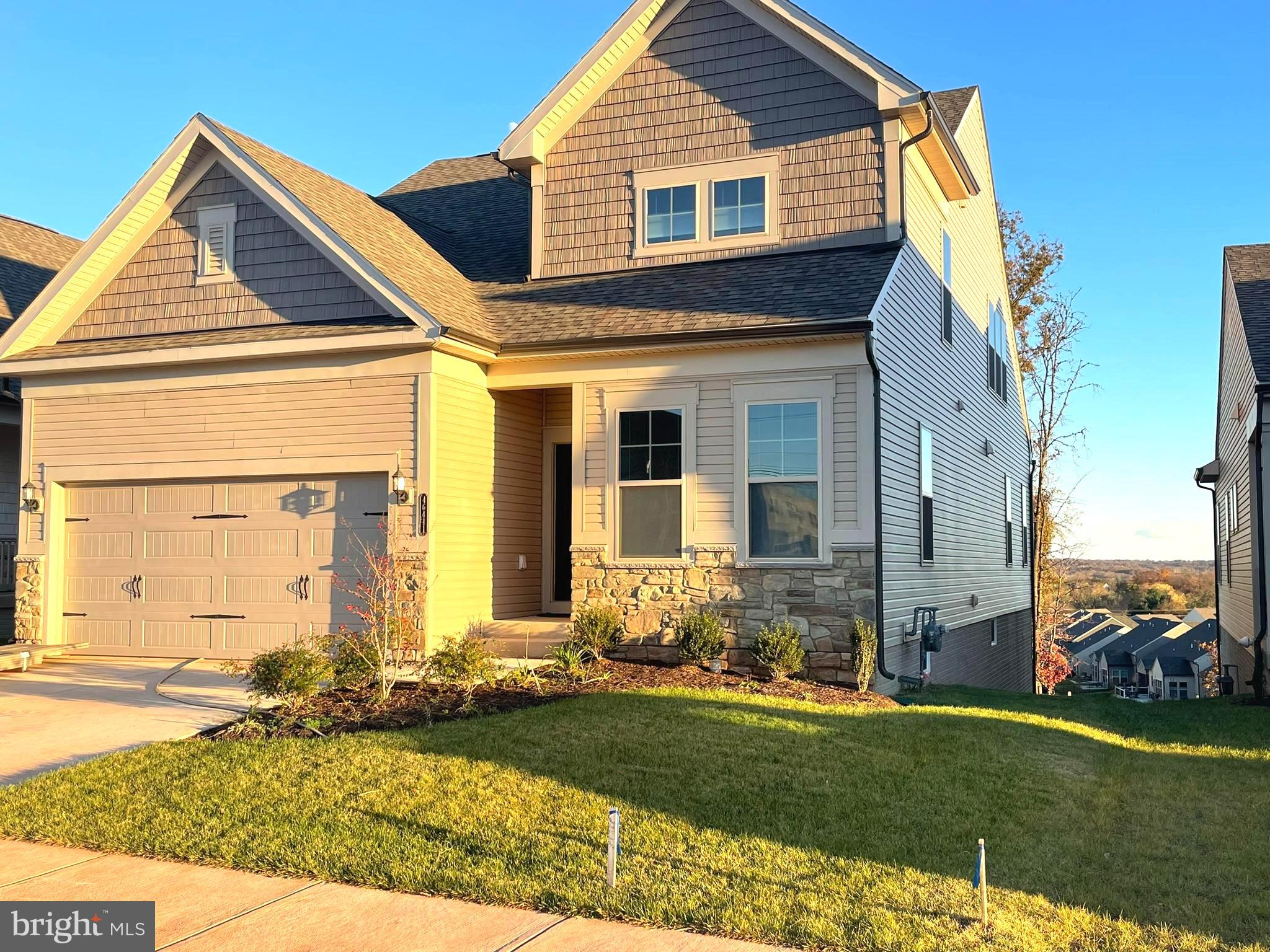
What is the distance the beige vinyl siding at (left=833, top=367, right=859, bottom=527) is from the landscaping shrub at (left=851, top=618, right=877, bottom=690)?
1.06m

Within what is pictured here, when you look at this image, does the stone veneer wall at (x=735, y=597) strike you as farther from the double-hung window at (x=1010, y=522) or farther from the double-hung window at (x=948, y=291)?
the double-hung window at (x=1010, y=522)

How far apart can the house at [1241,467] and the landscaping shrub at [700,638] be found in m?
6.62

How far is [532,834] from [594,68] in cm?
1085

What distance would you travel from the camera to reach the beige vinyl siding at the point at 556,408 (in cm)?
1445

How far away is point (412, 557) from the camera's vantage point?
39.4 feet

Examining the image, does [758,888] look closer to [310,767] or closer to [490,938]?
[490,938]

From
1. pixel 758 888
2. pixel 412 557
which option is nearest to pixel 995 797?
pixel 758 888

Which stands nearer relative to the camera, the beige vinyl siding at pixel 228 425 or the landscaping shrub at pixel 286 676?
the landscaping shrub at pixel 286 676

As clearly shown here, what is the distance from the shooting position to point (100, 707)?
969 cm

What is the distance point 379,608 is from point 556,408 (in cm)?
449

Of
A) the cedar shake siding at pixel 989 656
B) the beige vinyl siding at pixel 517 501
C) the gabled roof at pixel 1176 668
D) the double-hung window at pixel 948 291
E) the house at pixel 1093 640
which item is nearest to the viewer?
the beige vinyl siding at pixel 517 501

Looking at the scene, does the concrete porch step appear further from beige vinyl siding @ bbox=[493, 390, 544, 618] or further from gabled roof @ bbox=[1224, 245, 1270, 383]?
gabled roof @ bbox=[1224, 245, 1270, 383]

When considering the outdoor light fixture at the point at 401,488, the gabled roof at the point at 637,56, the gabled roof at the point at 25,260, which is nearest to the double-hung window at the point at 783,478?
the outdoor light fixture at the point at 401,488

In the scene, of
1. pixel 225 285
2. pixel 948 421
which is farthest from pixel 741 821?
pixel 948 421
